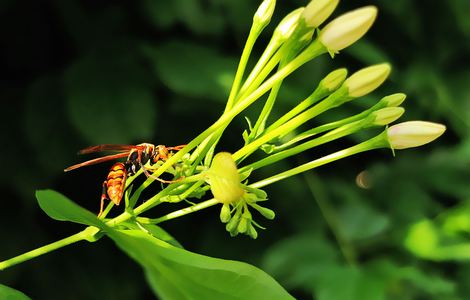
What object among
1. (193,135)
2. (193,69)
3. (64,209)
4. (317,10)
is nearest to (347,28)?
(317,10)

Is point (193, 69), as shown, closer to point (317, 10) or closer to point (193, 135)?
point (193, 135)

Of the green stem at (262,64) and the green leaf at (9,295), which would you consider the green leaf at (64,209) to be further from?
the green stem at (262,64)

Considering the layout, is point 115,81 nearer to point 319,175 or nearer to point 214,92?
point 214,92

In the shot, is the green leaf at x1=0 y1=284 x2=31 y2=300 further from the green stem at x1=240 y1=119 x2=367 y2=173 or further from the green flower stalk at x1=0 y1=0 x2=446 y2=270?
the green stem at x1=240 y1=119 x2=367 y2=173

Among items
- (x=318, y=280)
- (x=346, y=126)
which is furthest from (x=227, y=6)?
(x=346, y=126)

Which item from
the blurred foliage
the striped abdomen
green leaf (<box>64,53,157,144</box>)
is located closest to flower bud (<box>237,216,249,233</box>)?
the striped abdomen

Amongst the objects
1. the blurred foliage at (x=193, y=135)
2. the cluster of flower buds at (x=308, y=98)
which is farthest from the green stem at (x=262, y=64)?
the blurred foliage at (x=193, y=135)
